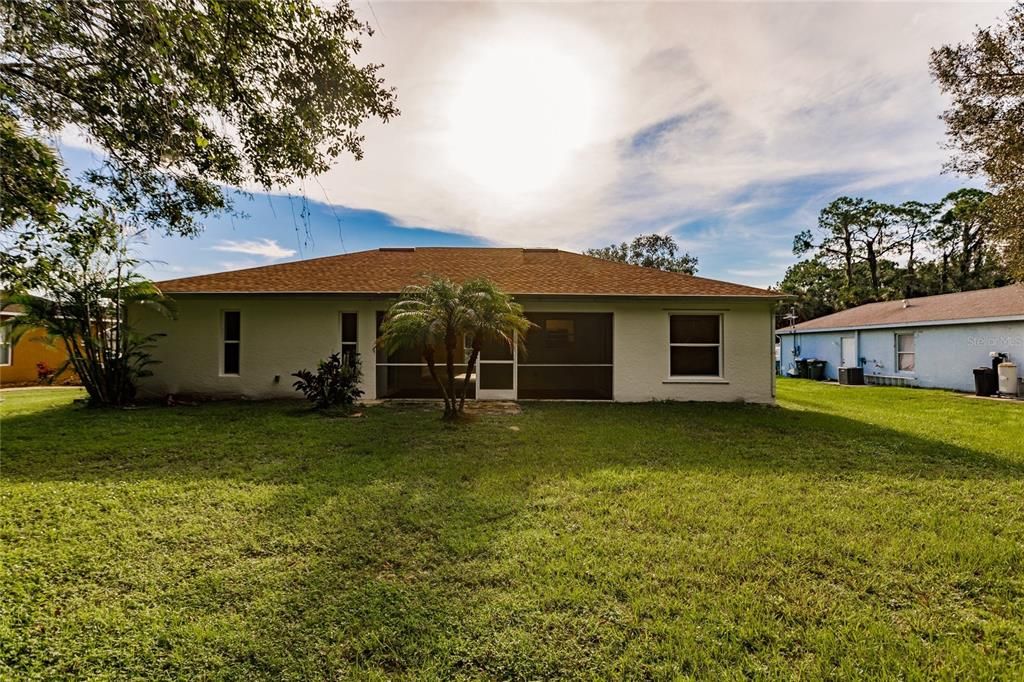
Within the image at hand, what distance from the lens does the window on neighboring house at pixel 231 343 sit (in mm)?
11141

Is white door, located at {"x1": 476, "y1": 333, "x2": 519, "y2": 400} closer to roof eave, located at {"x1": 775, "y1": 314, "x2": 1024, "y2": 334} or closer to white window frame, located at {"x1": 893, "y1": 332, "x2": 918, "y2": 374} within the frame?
roof eave, located at {"x1": 775, "y1": 314, "x2": 1024, "y2": 334}

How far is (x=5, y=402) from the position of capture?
36.6 feet

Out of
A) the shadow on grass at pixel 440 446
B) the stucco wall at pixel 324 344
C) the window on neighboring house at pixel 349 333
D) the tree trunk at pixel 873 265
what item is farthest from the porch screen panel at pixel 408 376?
the tree trunk at pixel 873 265

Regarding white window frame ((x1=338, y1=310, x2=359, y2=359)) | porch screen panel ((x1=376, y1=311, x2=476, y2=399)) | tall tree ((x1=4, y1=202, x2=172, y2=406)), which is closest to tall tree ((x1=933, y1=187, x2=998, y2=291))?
porch screen panel ((x1=376, y1=311, x2=476, y2=399))

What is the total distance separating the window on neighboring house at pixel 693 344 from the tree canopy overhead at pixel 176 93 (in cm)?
848

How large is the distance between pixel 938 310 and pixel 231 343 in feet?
82.5

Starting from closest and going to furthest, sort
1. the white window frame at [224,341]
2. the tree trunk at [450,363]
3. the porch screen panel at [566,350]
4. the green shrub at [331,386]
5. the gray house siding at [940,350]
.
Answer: the tree trunk at [450,363] → the green shrub at [331,386] → the white window frame at [224,341] → the gray house siding at [940,350] → the porch screen panel at [566,350]

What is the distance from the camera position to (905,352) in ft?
56.6

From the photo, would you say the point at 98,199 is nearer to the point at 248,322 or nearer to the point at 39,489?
the point at 39,489

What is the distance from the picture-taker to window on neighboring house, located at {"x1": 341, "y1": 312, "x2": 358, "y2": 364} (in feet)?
36.4

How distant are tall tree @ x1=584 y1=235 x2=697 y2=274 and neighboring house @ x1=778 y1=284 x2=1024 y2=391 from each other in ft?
54.2

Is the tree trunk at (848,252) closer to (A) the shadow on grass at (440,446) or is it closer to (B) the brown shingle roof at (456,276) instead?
(B) the brown shingle roof at (456,276)

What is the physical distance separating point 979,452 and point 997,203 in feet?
24.4

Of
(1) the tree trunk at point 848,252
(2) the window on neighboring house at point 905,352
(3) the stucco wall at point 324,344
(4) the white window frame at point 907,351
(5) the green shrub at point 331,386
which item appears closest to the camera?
(5) the green shrub at point 331,386
